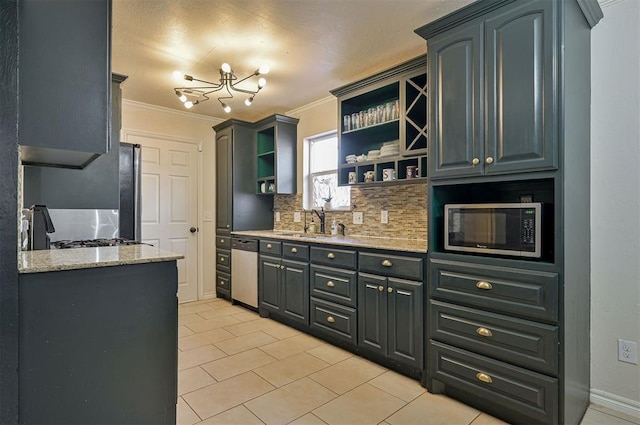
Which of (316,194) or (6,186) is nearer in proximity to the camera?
(6,186)

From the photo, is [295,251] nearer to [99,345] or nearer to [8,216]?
[99,345]

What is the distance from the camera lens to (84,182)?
2998 mm

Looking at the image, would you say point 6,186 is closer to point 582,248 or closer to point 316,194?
point 582,248

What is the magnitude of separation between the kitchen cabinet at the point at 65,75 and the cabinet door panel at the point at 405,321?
1979 mm

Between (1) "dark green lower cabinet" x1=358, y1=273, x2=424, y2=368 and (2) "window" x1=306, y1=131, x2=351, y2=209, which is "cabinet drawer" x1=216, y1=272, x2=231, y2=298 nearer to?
(2) "window" x1=306, y1=131, x2=351, y2=209

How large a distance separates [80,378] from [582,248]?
2574mm

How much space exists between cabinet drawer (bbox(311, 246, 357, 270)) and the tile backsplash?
0.65m

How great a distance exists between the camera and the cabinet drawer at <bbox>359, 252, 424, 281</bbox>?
2445mm

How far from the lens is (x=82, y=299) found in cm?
143

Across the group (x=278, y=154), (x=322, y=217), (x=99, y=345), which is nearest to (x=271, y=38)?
(x=278, y=154)

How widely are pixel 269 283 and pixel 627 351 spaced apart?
116 inches

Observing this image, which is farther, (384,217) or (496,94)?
(384,217)

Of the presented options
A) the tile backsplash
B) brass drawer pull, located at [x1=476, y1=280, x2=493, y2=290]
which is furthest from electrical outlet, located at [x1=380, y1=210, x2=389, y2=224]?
brass drawer pull, located at [x1=476, y1=280, x2=493, y2=290]

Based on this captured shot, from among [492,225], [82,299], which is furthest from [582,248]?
[82,299]
